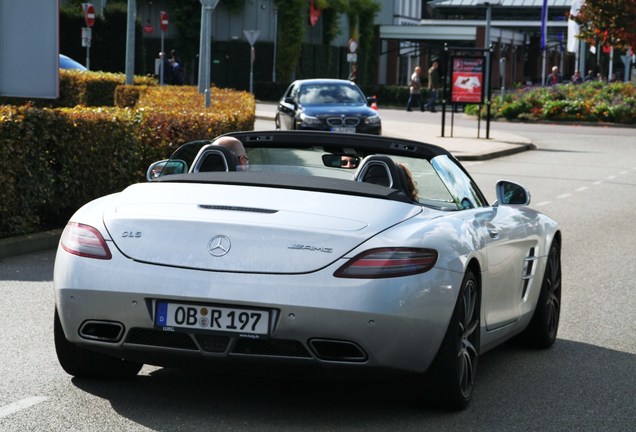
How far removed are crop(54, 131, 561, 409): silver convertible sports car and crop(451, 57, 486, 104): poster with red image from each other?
2942 cm

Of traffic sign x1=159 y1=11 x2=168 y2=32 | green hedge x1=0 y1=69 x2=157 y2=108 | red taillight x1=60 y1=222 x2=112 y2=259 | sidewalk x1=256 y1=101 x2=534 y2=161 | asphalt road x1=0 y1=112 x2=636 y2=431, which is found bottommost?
sidewalk x1=256 y1=101 x2=534 y2=161

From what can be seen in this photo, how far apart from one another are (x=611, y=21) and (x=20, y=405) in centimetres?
5144

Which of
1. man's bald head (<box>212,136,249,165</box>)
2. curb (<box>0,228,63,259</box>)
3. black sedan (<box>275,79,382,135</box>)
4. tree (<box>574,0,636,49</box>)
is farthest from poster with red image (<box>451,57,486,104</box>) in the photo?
man's bald head (<box>212,136,249,165</box>)

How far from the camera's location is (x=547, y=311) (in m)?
8.19

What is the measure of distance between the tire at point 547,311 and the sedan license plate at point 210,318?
2822 mm

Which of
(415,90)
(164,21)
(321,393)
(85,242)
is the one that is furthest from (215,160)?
(164,21)

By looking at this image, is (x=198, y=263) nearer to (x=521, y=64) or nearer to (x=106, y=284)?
(x=106, y=284)

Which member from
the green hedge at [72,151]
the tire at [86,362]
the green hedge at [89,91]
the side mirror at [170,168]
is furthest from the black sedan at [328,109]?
the tire at [86,362]

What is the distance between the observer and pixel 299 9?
73.9 metres

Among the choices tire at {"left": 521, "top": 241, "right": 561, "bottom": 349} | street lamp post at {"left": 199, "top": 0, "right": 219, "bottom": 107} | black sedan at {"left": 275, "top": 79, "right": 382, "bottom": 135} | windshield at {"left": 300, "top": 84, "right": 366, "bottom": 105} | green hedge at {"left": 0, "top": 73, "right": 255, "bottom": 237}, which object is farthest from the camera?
windshield at {"left": 300, "top": 84, "right": 366, "bottom": 105}

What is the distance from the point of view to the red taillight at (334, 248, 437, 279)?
18.8ft

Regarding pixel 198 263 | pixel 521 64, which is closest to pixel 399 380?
pixel 198 263

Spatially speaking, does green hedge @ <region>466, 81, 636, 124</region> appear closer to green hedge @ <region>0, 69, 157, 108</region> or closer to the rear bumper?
green hedge @ <region>0, 69, 157, 108</region>

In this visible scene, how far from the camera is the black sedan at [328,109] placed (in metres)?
29.8
